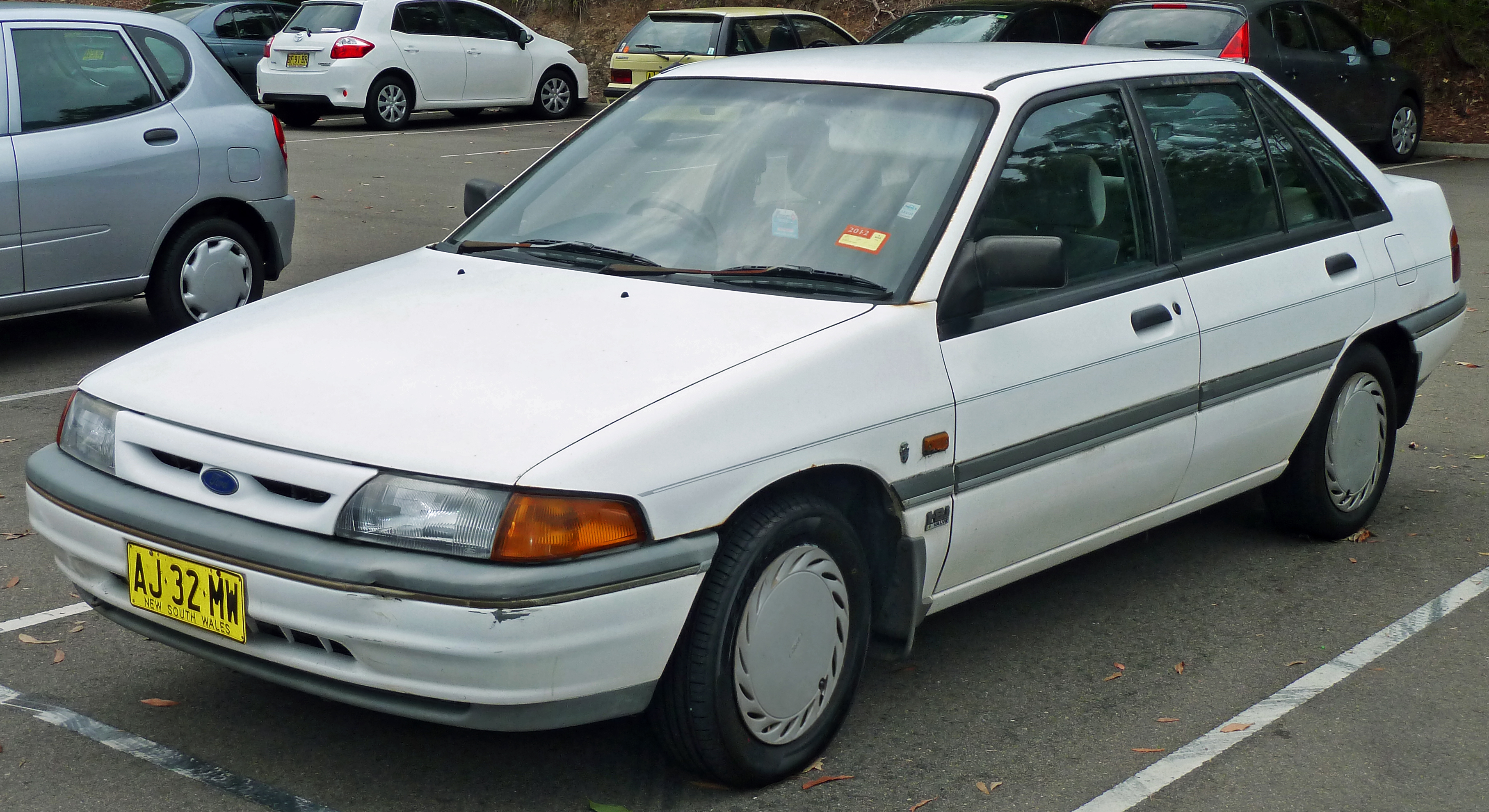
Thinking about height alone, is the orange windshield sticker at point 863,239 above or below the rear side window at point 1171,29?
below

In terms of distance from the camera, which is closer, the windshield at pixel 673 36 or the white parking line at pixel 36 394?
the white parking line at pixel 36 394

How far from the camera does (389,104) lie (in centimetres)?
1900

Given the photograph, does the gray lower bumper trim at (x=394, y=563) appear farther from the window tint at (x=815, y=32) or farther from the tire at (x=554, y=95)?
the tire at (x=554, y=95)

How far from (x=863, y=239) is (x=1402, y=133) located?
572 inches

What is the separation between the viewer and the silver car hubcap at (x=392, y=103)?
744 inches

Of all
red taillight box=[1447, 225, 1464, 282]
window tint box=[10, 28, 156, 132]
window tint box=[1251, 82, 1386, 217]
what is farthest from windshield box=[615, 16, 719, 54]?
window tint box=[1251, 82, 1386, 217]

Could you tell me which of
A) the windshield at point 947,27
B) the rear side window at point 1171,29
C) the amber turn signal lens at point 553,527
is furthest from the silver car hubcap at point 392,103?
the amber turn signal lens at point 553,527

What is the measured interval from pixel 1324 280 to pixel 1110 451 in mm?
1262

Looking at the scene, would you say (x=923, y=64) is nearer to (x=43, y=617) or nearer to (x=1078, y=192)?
(x=1078, y=192)

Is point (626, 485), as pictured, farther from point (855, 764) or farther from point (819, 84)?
point (819, 84)

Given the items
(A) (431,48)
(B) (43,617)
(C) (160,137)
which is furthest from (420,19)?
(B) (43,617)

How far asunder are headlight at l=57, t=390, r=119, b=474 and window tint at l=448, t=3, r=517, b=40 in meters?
16.6

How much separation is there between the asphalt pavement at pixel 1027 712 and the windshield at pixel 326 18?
13.8 meters

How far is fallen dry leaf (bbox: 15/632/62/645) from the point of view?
4.29 metres
